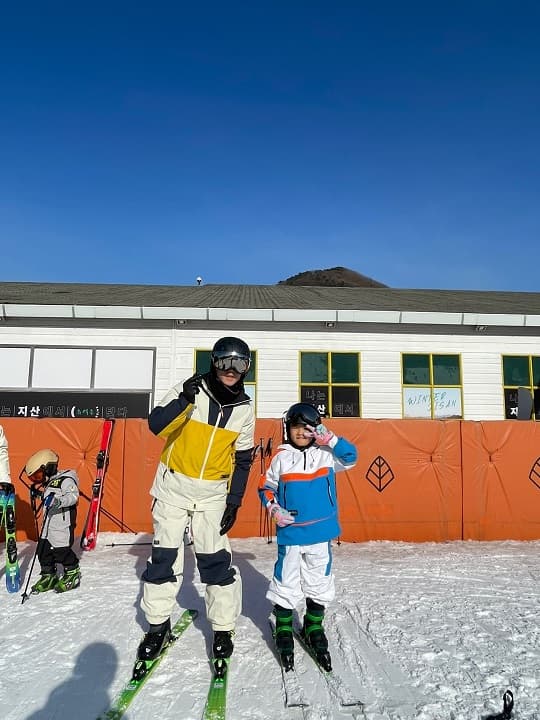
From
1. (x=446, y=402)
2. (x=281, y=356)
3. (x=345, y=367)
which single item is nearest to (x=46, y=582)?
(x=281, y=356)

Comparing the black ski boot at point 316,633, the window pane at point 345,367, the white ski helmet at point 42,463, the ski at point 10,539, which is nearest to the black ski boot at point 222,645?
the black ski boot at point 316,633

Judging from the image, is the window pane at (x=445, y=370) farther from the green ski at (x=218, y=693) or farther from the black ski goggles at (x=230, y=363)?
the green ski at (x=218, y=693)

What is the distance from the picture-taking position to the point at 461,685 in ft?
10.2

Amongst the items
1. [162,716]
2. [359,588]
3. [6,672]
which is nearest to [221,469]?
[162,716]

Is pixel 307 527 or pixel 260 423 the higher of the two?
pixel 260 423

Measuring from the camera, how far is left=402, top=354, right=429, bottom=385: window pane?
12.1m

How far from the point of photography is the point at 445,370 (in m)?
12.2

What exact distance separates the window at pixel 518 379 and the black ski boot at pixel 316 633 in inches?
401

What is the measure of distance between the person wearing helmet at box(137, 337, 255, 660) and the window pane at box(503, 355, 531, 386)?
10623 mm

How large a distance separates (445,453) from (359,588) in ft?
9.39

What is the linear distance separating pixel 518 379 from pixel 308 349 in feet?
17.5

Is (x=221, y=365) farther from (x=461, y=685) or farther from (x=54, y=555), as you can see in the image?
(x=54, y=555)

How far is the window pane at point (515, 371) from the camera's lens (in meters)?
12.2

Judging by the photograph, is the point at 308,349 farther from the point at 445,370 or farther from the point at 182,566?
the point at 182,566
